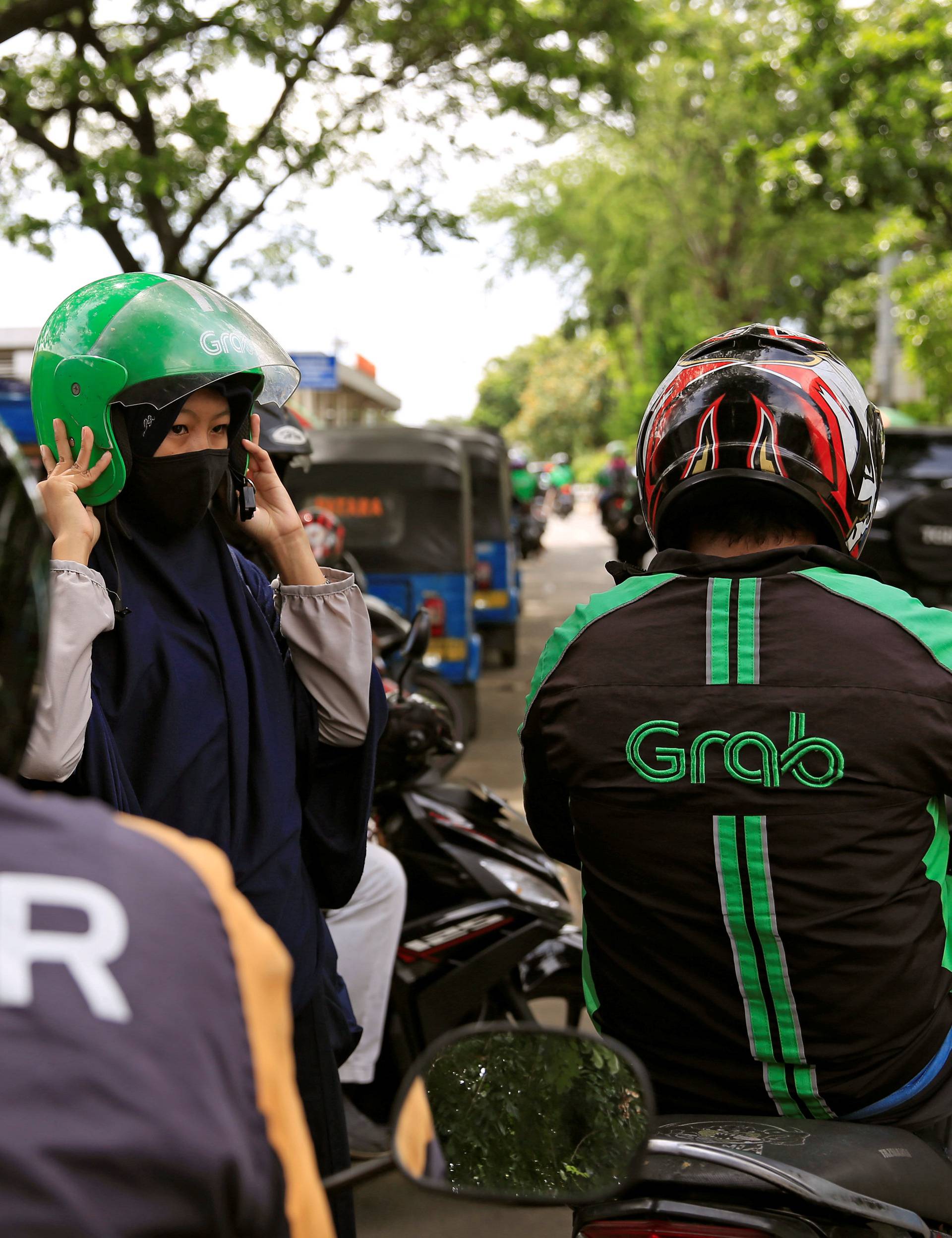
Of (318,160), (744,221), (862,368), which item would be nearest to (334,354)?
(318,160)

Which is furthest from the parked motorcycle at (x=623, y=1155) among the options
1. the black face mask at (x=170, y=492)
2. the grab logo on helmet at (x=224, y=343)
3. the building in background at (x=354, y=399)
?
the building in background at (x=354, y=399)

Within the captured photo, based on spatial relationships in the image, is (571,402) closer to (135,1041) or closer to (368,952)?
(368,952)

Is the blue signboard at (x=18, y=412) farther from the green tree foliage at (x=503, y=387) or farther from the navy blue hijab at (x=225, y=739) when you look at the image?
the green tree foliage at (x=503, y=387)

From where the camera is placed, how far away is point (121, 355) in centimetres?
205

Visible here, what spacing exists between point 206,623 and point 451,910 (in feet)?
5.51

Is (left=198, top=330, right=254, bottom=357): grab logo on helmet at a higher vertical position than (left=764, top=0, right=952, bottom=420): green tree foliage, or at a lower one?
lower

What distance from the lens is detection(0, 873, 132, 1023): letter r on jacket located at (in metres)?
0.70

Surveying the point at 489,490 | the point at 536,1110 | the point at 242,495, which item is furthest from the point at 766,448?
the point at 489,490

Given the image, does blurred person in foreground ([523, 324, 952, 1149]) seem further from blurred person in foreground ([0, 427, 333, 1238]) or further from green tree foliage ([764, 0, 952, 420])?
green tree foliage ([764, 0, 952, 420])

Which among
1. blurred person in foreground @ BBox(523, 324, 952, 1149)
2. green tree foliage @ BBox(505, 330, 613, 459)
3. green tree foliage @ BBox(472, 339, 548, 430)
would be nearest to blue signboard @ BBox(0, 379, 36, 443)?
blurred person in foreground @ BBox(523, 324, 952, 1149)

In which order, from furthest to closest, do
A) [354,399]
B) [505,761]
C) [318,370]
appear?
[354,399] < [318,370] < [505,761]

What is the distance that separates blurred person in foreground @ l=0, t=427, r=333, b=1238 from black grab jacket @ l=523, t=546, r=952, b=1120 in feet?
3.23

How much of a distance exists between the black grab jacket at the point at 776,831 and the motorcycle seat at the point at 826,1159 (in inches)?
3.5

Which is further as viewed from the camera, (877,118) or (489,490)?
(489,490)
